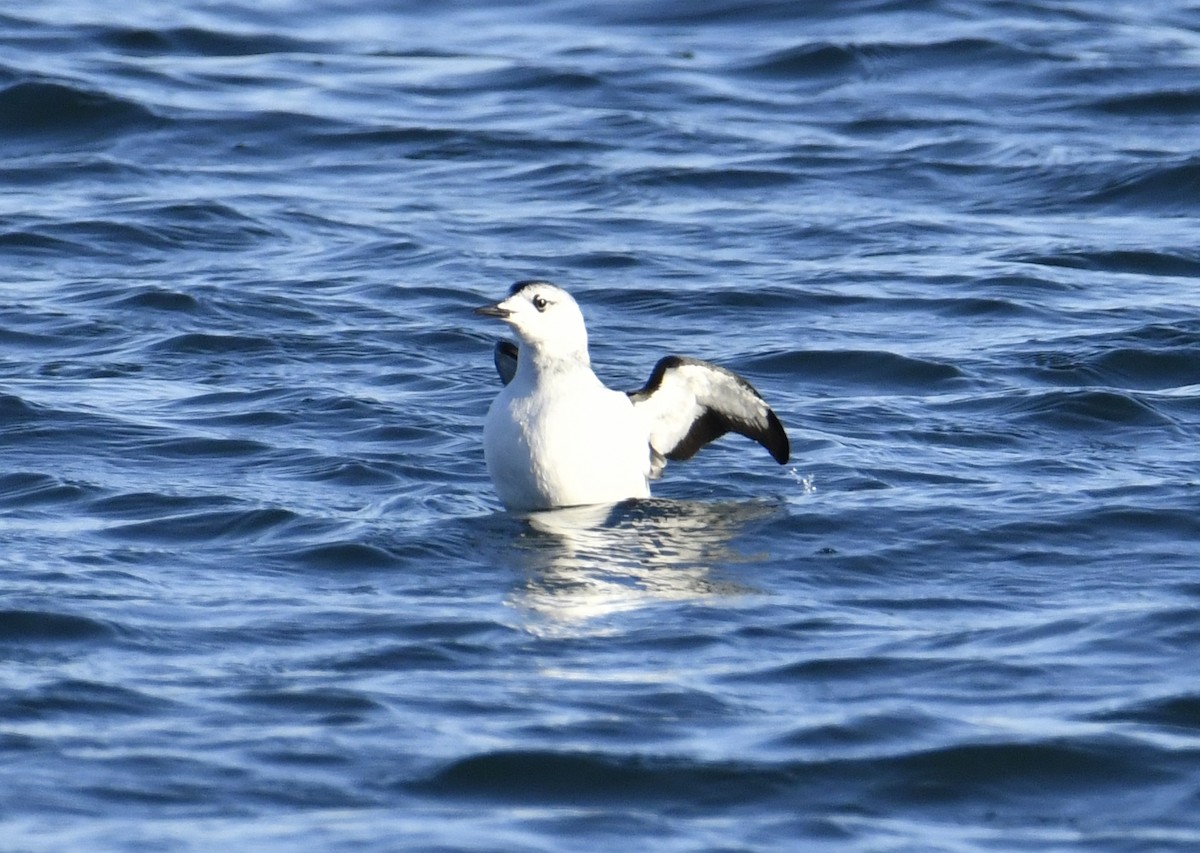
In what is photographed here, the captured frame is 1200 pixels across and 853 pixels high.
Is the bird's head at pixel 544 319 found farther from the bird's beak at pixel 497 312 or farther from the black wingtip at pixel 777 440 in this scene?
the black wingtip at pixel 777 440

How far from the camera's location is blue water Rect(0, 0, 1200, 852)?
6445 mm

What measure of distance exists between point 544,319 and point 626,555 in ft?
4.10

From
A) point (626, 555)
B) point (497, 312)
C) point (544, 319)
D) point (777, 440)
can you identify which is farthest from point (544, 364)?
point (777, 440)

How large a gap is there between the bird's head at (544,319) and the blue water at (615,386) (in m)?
0.78

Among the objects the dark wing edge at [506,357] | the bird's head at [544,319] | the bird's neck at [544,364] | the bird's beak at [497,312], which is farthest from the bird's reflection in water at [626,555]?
the dark wing edge at [506,357]

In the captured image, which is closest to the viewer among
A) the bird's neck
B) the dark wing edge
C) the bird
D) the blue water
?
the blue water

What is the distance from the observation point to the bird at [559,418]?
30.5 ft

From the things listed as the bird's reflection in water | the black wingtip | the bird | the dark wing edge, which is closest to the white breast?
the bird

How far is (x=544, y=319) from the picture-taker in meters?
9.41

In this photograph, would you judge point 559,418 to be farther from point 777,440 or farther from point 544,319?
point 777,440

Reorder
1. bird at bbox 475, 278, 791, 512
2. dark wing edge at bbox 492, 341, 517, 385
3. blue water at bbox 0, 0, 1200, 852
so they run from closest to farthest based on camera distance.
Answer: blue water at bbox 0, 0, 1200, 852, bird at bbox 475, 278, 791, 512, dark wing edge at bbox 492, 341, 517, 385

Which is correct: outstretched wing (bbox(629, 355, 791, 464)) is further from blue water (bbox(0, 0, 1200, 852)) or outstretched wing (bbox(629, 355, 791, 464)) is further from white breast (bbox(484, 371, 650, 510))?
white breast (bbox(484, 371, 650, 510))

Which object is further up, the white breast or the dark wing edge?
the dark wing edge

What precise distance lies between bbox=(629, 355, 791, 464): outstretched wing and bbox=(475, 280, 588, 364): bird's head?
525 mm
